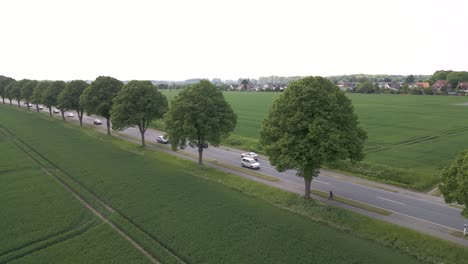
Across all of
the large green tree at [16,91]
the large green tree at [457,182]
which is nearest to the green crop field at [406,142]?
the large green tree at [457,182]

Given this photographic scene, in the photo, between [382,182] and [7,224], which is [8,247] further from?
[382,182]

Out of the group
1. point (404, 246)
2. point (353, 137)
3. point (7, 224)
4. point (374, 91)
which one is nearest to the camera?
point (404, 246)

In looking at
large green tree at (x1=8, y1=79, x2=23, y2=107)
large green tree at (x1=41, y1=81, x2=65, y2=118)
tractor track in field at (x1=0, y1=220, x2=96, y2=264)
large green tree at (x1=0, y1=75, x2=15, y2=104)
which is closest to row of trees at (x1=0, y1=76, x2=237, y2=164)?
large green tree at (x1=41, y1=81, x2=65, y2=118)

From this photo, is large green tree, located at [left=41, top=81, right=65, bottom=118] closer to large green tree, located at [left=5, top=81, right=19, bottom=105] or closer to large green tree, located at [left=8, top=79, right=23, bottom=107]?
large green tree, located at [left=8, top=79, right=23, bottom=107]

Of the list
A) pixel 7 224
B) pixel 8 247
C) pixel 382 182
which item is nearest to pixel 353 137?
pixel 382 182

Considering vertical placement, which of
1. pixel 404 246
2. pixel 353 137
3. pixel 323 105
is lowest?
pixel 404 246

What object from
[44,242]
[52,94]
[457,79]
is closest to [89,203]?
[44,242]

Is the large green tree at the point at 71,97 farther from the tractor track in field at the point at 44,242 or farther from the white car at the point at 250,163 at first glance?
the tractor track in field at the point at 44,242
